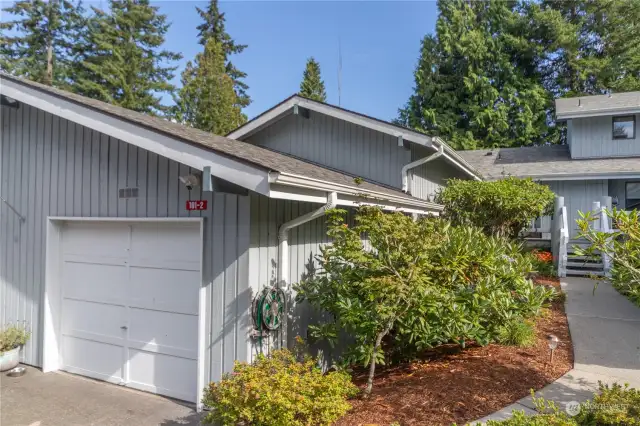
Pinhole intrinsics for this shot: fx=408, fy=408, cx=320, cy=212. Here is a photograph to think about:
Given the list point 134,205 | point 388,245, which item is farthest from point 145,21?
point 388,245

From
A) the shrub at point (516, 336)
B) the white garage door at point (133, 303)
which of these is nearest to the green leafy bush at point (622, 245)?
the shrub at point (516, 336)

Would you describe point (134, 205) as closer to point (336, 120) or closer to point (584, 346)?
point (336, 120)

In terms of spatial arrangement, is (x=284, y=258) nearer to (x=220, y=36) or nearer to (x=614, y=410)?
(x=614, y=410)

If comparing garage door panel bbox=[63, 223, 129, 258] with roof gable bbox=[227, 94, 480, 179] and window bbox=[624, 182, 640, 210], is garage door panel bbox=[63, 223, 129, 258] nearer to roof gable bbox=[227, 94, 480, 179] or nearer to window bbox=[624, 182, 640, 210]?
roof gable bbox=[227, 94, 480, 179]

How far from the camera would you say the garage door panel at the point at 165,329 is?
5.10 metres

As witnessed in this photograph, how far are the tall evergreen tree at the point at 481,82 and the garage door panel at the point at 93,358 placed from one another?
23.0 m

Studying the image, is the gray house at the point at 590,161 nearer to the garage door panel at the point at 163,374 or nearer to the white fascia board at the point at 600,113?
the white fascia board at the point at 600,113

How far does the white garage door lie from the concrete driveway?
8.2 inches

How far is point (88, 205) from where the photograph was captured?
5832mm

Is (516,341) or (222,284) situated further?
(516,341)

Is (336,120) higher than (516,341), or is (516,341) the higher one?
(336,120)

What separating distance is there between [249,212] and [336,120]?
5.47 m

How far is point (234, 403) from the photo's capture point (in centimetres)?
369

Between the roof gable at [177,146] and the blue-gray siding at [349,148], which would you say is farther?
the blue-gray siding at [349,148]
